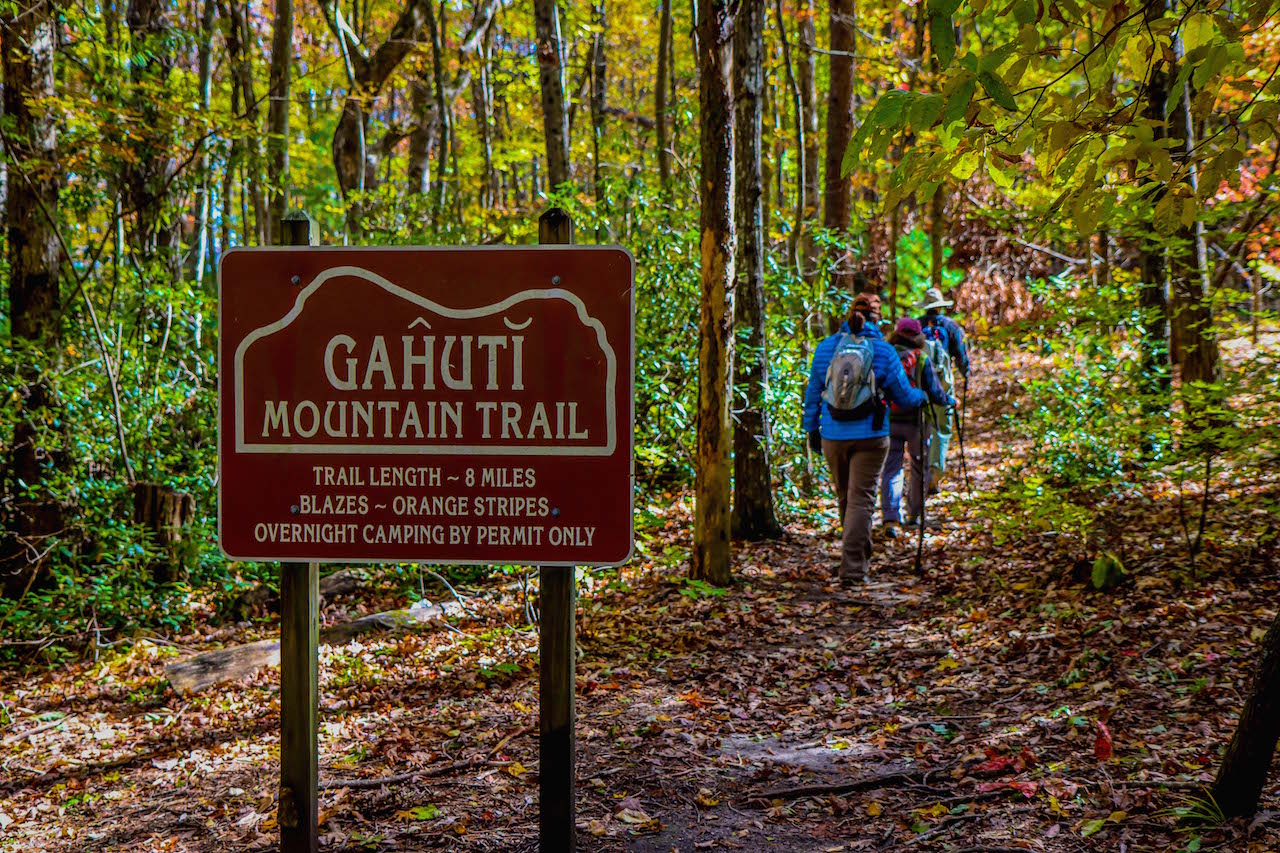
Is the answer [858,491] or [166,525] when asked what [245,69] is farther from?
[858,491]

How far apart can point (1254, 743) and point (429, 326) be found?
9.91ft

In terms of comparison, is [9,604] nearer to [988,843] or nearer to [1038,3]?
[988,843]

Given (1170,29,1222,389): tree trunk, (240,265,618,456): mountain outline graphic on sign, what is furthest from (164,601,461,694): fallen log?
(1170,29,1222,389): tree trunk

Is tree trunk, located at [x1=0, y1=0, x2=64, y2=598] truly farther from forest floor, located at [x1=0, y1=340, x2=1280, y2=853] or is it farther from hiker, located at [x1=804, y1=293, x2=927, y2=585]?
hiker, located at [x1=804, y1=293, x2=927, y2=585]

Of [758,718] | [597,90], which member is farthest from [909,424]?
[597,90]

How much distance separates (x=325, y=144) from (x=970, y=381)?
17591 mm

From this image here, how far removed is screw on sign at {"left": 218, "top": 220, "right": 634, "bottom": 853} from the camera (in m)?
2.82

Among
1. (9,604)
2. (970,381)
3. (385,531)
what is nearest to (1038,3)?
(385,531)

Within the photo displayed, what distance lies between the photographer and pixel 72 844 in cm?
427

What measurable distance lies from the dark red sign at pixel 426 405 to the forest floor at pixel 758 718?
1.57 m

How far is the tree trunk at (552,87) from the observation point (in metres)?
11.5

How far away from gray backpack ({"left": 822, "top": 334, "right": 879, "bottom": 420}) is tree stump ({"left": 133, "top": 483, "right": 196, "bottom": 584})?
576cm

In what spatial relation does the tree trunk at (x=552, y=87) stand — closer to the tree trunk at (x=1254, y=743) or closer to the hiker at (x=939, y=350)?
the hiker at (x=939, y=350)

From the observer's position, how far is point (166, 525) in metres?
8.34
